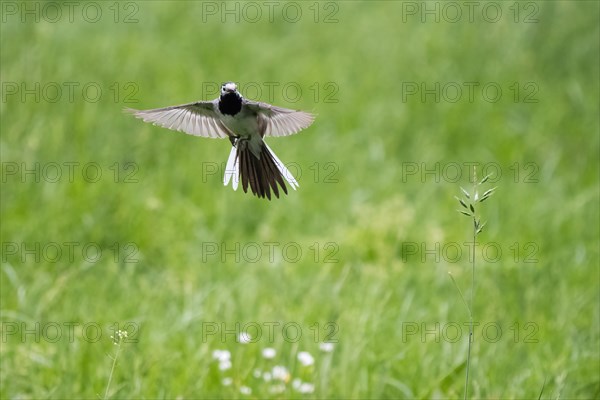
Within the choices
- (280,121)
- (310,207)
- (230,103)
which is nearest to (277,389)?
(280,121)

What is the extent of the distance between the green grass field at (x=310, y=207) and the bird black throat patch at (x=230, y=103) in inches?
69.8

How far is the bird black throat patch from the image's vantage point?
1.79 m

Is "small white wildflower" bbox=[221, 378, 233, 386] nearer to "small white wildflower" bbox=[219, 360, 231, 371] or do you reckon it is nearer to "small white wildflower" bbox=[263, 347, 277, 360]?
"small white wildflower" bbox=[219, 360, 231, 371]

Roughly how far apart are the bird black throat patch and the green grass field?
69.8 inches

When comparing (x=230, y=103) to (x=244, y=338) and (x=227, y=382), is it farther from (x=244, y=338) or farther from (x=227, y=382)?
(x=244, y=338)

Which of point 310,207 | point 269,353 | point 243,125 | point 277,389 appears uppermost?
point 243,125

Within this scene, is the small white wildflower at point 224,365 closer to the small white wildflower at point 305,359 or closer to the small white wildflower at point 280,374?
the small white wildflower at point 280,374

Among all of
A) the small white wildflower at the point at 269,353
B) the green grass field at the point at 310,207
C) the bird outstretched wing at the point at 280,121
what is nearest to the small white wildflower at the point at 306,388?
the green grass field at the point at 310,207

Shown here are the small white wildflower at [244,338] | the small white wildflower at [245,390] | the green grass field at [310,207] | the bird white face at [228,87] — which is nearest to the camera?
the bird white face at [228,87]

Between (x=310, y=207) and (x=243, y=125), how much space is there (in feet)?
13.6

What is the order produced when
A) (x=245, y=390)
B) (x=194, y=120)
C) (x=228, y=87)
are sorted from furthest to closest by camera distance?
(x=245, y=390)
(x=194, y=120)
(x=228, y=87)

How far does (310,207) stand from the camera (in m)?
6.02

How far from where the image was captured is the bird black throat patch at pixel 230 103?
1787 millimetres

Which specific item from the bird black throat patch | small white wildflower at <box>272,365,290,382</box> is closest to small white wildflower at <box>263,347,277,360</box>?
small white wildflower at <box>272,365,290,382</box>
